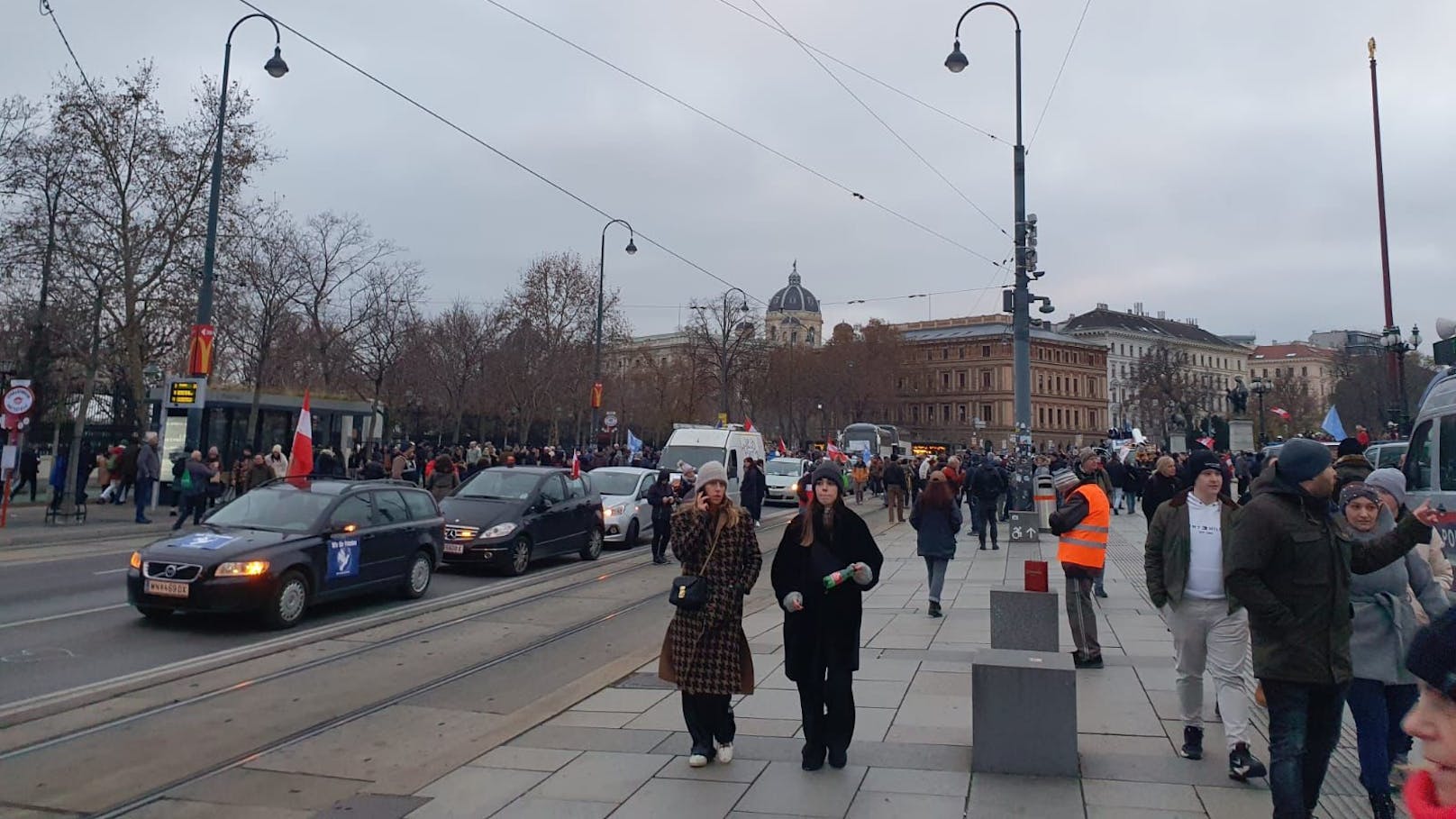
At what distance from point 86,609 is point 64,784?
629cm

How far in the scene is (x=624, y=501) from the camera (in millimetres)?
19859

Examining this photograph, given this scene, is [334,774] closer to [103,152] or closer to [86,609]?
[86,609]

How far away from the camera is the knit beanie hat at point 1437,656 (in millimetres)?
1929

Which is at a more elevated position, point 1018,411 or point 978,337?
point 978,337

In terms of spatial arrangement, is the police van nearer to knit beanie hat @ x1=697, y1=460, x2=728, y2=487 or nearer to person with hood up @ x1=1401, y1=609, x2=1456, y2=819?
knit beanie hat @ x1=697, y1=460, x2=728, y2=487

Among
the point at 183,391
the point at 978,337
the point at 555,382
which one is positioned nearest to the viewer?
the point at 183,391

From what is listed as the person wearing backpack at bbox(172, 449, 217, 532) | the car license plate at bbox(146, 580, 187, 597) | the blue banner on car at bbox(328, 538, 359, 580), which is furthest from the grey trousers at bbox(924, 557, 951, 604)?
the person wearing backpack at bbox(172, 449, 217, 532)

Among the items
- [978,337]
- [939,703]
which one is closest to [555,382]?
[939,703]

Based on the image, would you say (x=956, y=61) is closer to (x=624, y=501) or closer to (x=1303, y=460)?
(x=624, y=501)

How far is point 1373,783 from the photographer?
458cm

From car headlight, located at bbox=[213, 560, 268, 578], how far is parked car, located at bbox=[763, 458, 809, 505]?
25514 mm

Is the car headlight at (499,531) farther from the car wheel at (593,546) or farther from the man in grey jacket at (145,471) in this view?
the man in grey jacket at (145,471)

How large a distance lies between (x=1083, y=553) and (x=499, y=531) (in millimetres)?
9131

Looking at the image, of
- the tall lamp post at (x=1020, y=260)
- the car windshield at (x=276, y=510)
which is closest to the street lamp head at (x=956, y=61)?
the tall lamp post at (x=1020, y=260)
